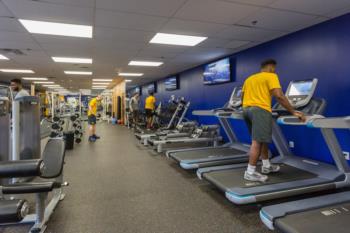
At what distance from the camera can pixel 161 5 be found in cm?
308

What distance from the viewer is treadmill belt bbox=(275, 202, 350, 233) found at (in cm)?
186

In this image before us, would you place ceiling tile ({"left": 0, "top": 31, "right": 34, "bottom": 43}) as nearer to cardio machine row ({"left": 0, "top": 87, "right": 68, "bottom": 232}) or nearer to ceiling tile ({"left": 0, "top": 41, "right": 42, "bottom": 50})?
ceiling tile ({"left": 0, "top": 41, "right": 42, "bottom": 50})

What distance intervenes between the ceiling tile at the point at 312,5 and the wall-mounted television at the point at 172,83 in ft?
21.1

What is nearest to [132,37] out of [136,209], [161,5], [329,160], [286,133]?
[161,5]

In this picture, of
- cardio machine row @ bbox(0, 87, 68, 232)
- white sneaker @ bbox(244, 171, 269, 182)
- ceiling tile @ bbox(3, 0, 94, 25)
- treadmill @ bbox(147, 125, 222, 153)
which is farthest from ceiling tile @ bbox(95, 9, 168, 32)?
treadmill @ bbox(147, 125, 222, 153)

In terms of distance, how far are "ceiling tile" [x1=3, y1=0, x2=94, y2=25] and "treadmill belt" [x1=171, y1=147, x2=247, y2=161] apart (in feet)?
9.30

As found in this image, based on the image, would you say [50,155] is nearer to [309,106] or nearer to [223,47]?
[309,106]

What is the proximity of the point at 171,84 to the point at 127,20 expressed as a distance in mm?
6371

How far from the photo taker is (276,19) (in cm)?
363

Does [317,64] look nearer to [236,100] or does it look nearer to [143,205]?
[236,100]

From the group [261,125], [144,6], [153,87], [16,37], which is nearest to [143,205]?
[261,125]

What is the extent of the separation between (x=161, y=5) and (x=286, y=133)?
10.9ft

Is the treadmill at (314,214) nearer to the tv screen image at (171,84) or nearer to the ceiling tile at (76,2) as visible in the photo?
the ceiling tile at (76,2)

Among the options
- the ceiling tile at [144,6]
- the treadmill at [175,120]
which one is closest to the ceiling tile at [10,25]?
the ceiling tile at [144,6]
